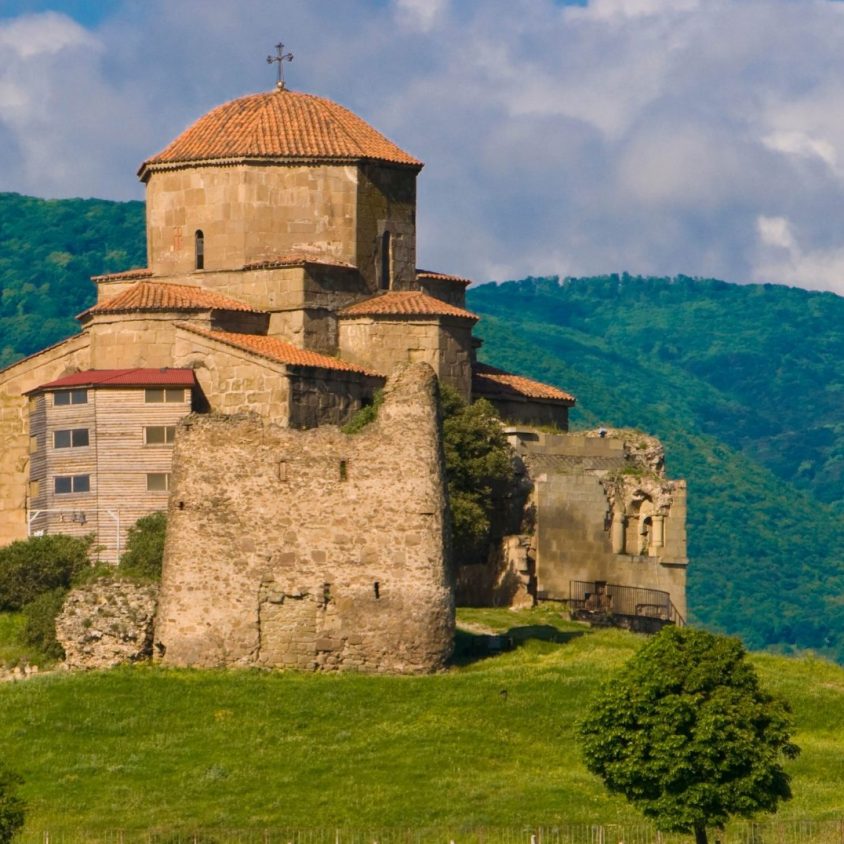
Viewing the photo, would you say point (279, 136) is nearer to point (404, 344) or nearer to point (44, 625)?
point (404, 344)

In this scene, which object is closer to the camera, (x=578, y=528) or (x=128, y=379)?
(x=128, y=379)

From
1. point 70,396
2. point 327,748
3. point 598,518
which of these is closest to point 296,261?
point 70,396

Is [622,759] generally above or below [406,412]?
below

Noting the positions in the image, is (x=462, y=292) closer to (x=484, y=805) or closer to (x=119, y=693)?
(x=119, y=693)

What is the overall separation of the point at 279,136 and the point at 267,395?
7.38m

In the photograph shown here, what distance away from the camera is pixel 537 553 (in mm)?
58156

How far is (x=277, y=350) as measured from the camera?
57.5 metres

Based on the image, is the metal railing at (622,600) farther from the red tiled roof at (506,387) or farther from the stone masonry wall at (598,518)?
the red tiled roof at (506,387)

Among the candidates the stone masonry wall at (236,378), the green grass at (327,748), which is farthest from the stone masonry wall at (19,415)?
the green grass at (327,748)

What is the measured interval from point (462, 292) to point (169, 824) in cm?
2820

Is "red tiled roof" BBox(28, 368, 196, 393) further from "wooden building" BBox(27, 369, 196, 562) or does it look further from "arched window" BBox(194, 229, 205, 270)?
"arched window" BBox(194, 229, 205, 270)

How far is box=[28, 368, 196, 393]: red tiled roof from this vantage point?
184 feet

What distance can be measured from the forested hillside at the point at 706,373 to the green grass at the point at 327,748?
6385cm

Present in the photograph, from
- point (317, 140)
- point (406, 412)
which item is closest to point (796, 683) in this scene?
point (406, 412)
